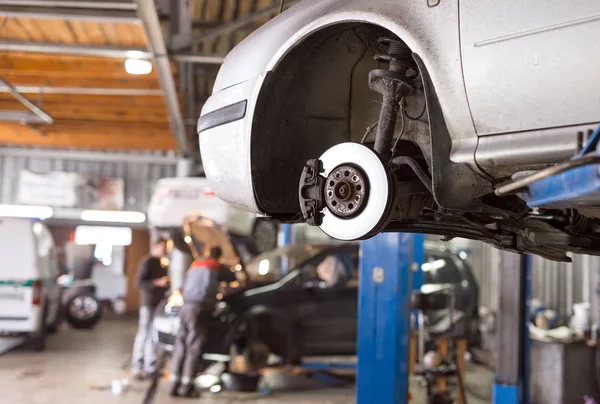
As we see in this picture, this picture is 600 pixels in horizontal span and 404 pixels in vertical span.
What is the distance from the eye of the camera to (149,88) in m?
8.12

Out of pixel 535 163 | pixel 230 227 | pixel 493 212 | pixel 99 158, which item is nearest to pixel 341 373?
pixel 230 227

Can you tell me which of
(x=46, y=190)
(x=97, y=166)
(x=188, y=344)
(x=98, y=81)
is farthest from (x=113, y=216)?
(x=188, y=344)

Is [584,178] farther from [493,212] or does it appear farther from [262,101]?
[262,101]

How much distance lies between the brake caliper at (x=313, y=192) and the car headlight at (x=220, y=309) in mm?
5245

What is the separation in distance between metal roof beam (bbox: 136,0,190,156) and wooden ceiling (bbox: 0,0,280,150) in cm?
15

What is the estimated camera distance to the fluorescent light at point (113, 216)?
544 inches

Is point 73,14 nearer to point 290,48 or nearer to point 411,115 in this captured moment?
point 290,48

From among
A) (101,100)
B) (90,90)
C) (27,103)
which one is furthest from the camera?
(101,100)

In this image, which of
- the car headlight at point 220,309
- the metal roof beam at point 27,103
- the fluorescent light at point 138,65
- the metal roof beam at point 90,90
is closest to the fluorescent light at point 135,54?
the fluorescent light at point 138,65

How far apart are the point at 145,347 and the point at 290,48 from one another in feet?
20.7

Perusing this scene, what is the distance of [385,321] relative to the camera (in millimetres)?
4609

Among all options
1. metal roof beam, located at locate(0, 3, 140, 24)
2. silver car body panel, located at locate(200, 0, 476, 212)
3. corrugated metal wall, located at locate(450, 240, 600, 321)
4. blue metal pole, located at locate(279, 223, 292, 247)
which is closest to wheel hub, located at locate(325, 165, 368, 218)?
silver car body panel, located at locate(200, 0, 476, 212)

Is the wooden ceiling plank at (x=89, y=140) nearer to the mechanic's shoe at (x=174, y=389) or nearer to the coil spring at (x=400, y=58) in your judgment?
the mechanic's shoe at (x=174, y=389)

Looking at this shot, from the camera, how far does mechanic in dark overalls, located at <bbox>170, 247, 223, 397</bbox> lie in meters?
6.93
